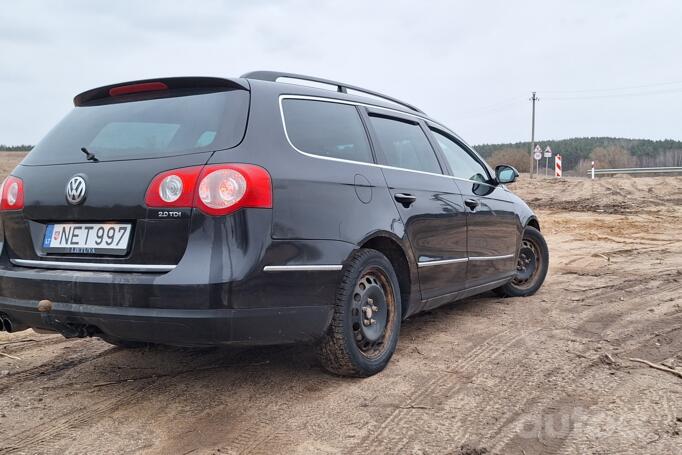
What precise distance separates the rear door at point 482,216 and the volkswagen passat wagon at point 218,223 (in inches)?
32.2

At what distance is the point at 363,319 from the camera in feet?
10.9

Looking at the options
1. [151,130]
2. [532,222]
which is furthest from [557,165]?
[151,130]

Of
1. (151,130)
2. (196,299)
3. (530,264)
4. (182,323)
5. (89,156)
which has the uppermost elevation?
(151,130)

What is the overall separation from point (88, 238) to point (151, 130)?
626 millimetres

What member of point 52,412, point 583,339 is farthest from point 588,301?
point 52,412

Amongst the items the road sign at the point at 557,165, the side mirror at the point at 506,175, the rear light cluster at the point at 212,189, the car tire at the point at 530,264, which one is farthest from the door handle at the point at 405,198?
the road sign at the point at 557,165

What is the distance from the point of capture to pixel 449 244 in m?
4.16

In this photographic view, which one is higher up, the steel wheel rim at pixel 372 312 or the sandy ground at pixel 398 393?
the steel wheel rim at pixel 372 312

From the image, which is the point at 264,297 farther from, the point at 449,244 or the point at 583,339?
the point at 583,339

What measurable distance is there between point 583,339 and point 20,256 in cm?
354

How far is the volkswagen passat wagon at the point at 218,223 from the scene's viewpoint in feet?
8.70

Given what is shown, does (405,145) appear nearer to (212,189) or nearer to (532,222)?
(212,189)

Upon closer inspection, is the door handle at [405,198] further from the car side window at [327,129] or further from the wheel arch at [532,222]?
the wheel arch at [532,222]

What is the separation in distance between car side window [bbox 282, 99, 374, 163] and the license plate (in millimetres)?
959
